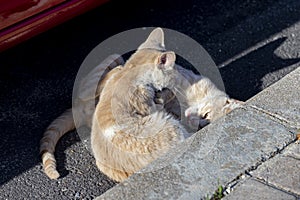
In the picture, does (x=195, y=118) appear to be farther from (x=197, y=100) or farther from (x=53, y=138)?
(x=53, y=138)

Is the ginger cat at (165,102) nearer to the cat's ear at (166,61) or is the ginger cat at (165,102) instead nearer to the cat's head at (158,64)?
the cat's head at (158,64)

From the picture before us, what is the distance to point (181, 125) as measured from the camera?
3.95 meters

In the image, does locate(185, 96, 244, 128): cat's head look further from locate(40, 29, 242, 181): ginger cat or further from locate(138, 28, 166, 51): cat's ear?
locate(138, 28, 166, 51): cat's ear

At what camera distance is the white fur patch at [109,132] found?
374cm

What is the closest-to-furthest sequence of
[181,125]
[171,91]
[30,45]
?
1. [181,125]
2. [171,91]
3. [30,45]

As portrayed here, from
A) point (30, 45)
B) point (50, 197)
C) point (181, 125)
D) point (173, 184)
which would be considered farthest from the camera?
point (30, 45)

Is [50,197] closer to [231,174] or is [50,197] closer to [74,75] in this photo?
[231,174]

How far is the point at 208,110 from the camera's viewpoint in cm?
424

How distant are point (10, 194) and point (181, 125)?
3.81 ft

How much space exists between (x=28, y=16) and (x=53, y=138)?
87cm

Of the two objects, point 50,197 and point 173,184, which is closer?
point 173,184

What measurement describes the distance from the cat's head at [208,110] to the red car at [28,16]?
1170 millimetres

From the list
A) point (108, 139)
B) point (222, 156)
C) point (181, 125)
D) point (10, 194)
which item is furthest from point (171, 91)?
point (10, 194)

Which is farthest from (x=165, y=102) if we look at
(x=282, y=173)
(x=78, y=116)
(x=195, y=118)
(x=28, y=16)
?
(x=282, y=173)
